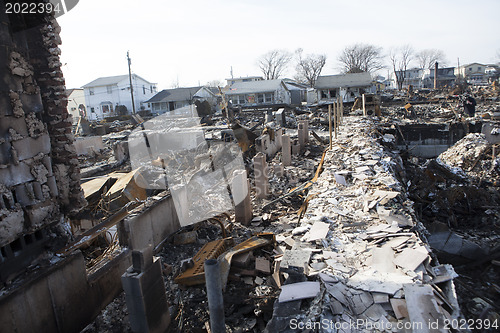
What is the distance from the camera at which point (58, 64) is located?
14.7 feet

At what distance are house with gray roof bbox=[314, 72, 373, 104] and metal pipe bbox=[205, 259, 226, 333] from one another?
3782cm

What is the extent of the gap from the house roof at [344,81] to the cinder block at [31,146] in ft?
125

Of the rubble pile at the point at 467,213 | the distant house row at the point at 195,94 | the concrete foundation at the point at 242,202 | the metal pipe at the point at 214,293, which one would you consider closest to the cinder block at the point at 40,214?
the metal pipe at the point at 214,293

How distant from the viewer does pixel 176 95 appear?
46.9 metres

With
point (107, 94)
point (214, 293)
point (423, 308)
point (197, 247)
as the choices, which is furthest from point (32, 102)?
point (107, 94)

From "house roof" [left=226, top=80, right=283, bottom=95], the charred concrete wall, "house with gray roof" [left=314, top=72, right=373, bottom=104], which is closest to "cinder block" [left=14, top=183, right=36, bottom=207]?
the charred concrete wall

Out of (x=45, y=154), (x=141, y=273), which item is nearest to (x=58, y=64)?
(x=45, y=154)

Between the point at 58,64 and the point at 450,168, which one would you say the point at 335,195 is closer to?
the point at 58,64

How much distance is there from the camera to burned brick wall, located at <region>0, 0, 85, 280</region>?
151 inches

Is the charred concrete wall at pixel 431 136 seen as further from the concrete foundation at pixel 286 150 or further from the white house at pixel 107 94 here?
the white house at pixel 107 94

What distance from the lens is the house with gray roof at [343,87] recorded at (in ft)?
129

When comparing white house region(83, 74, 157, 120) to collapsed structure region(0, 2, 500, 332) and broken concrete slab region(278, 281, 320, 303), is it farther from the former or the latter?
broken concrete slab region(278, 281, 320, 303)

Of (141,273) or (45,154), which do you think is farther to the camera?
(45,154)

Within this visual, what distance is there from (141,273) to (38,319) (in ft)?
4.68
